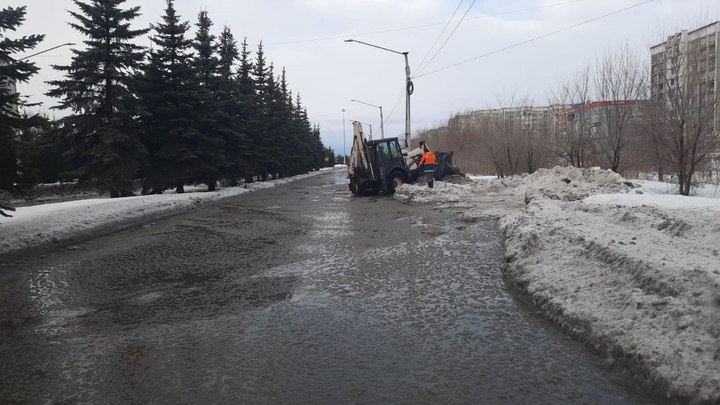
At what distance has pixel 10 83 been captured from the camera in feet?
37.7

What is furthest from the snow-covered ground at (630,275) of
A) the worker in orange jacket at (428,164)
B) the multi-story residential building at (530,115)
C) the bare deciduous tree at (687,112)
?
the multi-story residential building at (530,115)

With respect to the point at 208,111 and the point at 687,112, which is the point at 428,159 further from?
the point at 208,111

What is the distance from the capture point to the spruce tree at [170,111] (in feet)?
89.5

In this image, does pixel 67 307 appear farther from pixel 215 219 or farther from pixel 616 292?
pixel 215 219

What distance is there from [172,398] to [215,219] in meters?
13.5

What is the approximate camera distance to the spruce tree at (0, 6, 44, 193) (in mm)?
10172

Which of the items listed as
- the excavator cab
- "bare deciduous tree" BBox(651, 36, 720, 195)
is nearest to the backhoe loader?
the excavator cab

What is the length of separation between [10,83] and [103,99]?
14.0 meters

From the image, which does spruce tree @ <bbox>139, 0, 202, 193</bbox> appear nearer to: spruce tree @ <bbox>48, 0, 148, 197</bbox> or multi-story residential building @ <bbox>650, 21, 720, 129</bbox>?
spruce tree @ <bbox>48, 0, 148, 197</bbox>

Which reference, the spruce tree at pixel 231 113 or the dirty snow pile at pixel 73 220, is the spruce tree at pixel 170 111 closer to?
the spruce tree at pixel 231 113

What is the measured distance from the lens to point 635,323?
432 centimetres

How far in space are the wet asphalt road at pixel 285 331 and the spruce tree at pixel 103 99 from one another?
51.1 feet

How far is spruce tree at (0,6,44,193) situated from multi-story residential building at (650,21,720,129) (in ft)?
61.9

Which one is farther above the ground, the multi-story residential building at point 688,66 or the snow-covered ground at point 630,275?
the multi-story residential building at point 688,66
